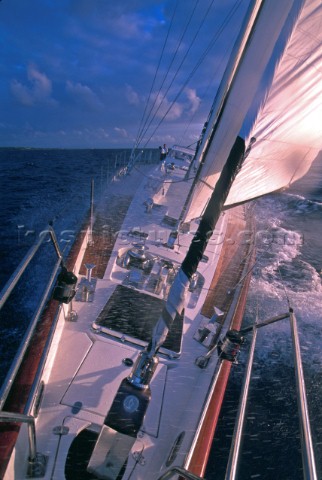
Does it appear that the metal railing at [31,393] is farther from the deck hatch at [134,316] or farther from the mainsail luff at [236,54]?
the mainsail luff at [236,54]

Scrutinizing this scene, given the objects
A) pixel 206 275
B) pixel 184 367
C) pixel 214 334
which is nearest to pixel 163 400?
pixel 184 367

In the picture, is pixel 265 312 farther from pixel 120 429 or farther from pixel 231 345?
pixel 120 429

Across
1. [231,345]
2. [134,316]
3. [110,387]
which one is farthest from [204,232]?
[134,316]

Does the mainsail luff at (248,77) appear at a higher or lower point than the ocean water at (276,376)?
higher

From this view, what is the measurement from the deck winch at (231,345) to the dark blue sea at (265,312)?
2284mm

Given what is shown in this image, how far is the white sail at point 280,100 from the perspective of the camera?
2.47 metres

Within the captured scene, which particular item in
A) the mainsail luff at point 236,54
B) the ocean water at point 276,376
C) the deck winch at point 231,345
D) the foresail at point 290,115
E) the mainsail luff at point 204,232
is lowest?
the ocean water at point 276,376

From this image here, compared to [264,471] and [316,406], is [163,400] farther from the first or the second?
[316,406]

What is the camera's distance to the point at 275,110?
268 centimetres

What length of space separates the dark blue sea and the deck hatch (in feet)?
6.68

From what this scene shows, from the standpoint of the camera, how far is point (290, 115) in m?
2.90

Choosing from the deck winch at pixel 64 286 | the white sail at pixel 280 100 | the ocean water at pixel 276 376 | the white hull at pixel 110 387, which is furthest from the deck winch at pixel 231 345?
the deck winch at pixel 64 286

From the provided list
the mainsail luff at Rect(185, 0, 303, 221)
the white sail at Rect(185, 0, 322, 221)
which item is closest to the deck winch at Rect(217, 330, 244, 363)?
the white sail at Rect(185, 0, 322, 221)

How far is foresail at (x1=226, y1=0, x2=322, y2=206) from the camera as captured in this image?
2459 mm
